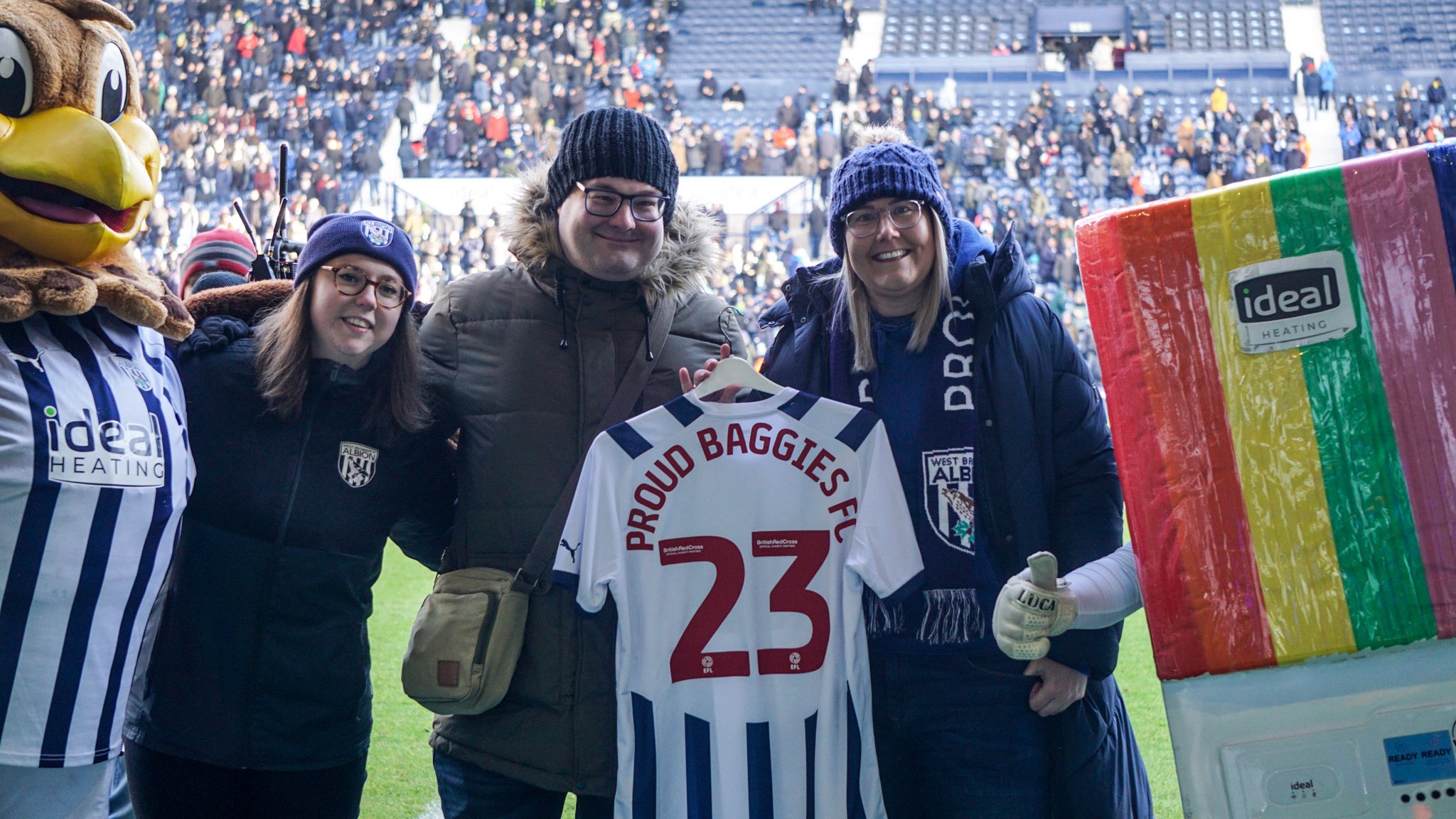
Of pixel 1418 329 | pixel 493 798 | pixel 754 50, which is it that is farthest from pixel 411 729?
pixel 754 50

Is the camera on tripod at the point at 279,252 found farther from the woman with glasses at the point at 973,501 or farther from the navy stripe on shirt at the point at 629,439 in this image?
the woman with glasses at the point at 973,501

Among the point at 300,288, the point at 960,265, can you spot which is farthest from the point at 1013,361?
the point at 300,288

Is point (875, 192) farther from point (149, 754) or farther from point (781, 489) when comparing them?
point (149, 754)

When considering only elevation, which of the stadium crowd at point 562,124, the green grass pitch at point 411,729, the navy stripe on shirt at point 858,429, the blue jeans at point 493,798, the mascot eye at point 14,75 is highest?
the stadium crowd at point 562,124

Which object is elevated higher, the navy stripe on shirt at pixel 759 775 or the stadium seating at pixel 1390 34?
the stadium seating at pixel 1390 34

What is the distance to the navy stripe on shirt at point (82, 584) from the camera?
1743 mm


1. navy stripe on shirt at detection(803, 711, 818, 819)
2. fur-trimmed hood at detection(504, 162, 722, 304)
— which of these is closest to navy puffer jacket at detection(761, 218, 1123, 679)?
navy stripe on shirt at detection(803, 711, 818, 819)

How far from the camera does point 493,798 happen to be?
81.7 inches

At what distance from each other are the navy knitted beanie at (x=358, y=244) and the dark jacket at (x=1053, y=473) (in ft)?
3.39

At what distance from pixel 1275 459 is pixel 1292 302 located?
8.3 inches

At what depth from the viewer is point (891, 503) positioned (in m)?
2.05

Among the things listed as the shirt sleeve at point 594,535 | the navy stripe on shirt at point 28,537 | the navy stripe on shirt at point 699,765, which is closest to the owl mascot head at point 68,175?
the navy stripe on shirt at point 28,537

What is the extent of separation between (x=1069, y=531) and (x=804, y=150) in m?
16.1

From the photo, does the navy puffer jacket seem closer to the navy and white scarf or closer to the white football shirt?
the navy and white scarf
